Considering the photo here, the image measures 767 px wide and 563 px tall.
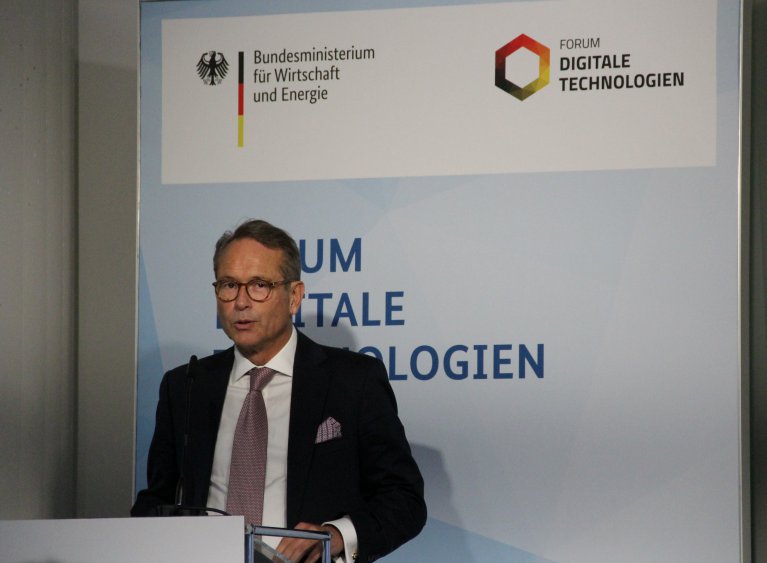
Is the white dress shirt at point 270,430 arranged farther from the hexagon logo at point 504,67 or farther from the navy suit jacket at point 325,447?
the hexagon logo at point 504,67

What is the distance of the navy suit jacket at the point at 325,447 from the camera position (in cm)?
344

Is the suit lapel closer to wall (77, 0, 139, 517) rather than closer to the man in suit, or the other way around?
the man in suit

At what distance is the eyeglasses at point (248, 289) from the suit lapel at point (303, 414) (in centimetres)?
22

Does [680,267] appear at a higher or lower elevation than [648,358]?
higher

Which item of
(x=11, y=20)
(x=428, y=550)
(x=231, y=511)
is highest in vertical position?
(x=11, y=20)

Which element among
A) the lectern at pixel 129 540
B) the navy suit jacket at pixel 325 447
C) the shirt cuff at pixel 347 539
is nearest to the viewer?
the lectern at pixel 129 540

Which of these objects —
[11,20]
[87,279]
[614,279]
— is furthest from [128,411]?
[614,279]

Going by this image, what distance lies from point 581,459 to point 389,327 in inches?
33.2

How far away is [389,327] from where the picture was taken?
4.38m

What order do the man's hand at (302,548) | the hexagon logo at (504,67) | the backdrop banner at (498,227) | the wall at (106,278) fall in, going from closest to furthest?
the man's hand at (302,548), the backdrop banner at (498,227), the hexagon logo at (504,67), the wall at (106,278)

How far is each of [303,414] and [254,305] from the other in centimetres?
36

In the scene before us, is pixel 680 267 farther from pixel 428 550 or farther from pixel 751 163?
pixel 428 550

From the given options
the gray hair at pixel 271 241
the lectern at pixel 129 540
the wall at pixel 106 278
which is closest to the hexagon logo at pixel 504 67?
the gray hair at pixel 271 241

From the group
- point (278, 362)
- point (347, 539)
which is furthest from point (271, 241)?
point (347, 539)
